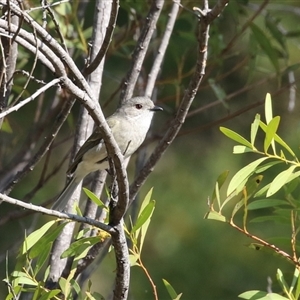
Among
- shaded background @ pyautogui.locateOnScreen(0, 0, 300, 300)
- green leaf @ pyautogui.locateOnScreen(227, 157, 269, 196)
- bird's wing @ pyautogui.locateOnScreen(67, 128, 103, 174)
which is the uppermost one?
green leaf @ pyautogui.locateOnScreen(227, 157, 269, 196)

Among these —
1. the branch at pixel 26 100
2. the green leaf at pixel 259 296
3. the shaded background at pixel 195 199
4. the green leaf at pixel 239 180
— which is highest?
the branch at pixel 26 100

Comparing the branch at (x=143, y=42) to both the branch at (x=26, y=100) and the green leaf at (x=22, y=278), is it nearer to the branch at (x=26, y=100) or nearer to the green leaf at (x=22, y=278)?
the green leaf at (x=22, y=278)

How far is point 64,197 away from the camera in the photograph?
394 cm

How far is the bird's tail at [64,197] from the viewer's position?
3.91m

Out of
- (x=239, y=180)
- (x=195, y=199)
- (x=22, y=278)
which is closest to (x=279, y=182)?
(x=239, y=180)

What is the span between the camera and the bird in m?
3.93

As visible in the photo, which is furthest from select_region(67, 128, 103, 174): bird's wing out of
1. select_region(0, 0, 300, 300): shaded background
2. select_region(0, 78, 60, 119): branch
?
select_region(0, 0, 300, 300): shaded background

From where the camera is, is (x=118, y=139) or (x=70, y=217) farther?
(x=118, y=139)

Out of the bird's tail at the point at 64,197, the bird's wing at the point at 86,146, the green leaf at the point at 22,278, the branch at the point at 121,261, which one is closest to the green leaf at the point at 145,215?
the branch at the point at 121,261

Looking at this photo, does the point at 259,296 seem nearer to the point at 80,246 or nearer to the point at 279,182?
the point at 279,182

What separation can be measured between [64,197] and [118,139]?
0.65 m

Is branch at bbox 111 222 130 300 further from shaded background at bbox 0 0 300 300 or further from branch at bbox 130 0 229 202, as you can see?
shaded background at bbox 0 0 300 300

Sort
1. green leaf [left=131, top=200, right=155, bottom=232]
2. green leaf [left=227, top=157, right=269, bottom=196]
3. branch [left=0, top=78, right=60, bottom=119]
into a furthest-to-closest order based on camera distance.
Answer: green leaf [left=131, top=200, right=155, bottom=232] < green leaf [left=227, top=157, right=269, bottom=196] < branch [left=0, top=78, right=60, bottom=119]

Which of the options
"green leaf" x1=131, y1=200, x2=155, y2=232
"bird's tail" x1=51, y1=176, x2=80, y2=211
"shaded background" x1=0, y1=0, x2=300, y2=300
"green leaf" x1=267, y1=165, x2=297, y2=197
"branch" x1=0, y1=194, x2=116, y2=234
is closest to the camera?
"branch" x1=0, y1=194, x2=116, y2=234
